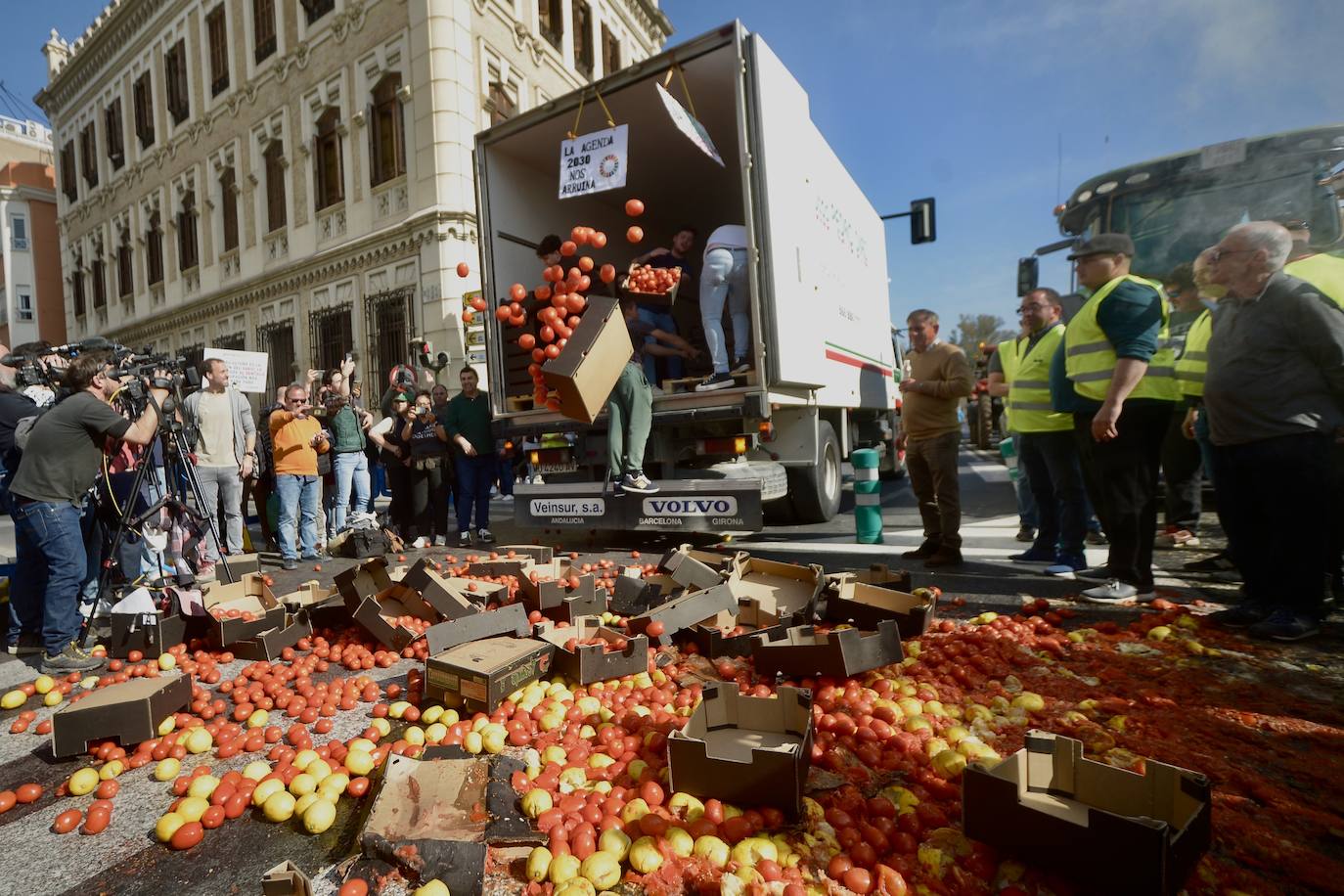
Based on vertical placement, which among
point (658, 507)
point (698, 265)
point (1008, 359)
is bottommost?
point (658, 507)

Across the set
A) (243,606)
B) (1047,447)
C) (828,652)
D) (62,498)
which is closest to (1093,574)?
(1047,447)

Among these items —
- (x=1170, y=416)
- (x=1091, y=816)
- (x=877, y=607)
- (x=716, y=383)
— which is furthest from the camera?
(x=716, y=383)

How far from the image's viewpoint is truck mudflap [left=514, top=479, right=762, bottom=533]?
5340 mm

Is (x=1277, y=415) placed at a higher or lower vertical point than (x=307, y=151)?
lower

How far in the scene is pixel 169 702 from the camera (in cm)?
285

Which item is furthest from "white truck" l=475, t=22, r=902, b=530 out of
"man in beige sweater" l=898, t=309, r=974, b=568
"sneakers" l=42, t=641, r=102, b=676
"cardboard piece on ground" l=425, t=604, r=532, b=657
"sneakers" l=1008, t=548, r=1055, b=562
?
"sneakers" l=42, t=641, r=102, b=676

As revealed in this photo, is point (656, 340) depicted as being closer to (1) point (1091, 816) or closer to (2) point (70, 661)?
(2) point (70, 661)

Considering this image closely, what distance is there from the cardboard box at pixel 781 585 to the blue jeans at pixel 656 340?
2973 mm

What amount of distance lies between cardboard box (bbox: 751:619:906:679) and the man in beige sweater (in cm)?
Answer: 244

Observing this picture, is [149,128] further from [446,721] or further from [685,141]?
[446,721]

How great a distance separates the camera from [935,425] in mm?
5141

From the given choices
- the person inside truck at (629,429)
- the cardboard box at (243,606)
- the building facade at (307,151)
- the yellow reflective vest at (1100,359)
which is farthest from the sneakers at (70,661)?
the building facade at (307,151)

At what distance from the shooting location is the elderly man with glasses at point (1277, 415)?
10.3 feet

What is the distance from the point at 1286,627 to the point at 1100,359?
5.39 feet
